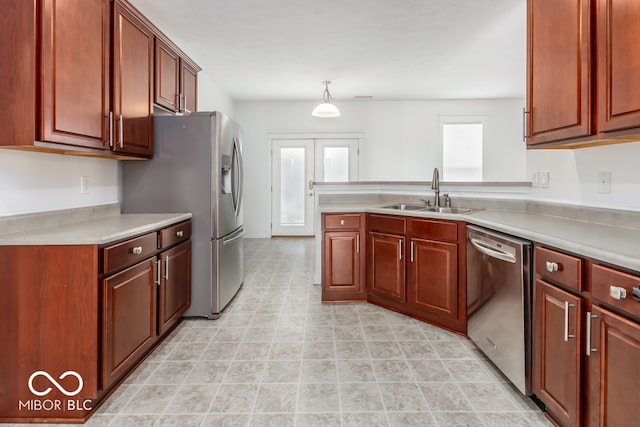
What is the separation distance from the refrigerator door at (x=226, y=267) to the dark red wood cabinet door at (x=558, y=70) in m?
2.38

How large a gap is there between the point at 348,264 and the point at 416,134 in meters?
4.43

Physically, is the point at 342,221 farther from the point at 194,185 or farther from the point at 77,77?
the point at 77,77

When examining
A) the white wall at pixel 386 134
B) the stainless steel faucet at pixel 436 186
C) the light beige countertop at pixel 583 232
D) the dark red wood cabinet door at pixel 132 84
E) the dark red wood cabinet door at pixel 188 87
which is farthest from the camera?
the white wall at pixel 386 134

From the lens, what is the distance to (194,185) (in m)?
2.83

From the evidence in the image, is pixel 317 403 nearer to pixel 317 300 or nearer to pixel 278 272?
pixel 317 300

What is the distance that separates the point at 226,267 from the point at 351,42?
8.73 ft

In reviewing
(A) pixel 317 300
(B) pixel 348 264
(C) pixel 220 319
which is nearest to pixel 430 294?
(B) pixel 348 264

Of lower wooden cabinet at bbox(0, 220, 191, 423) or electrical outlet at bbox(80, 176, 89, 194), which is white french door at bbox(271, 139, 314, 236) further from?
lower wooden cabinet at bbox(0, 220, 191, 423)

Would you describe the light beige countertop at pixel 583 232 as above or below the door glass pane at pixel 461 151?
below

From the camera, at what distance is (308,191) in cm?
685

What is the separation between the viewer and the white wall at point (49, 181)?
1.85 meters

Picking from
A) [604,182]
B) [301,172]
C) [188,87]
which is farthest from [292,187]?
[604,182]

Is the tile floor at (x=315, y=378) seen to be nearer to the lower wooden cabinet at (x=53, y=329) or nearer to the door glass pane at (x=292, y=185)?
the lower wooden cabinet at (x=53, y=329)

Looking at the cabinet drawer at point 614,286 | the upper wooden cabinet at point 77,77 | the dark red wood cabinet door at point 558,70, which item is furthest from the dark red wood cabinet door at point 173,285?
the dark red wood cabinet door at point 558,70
